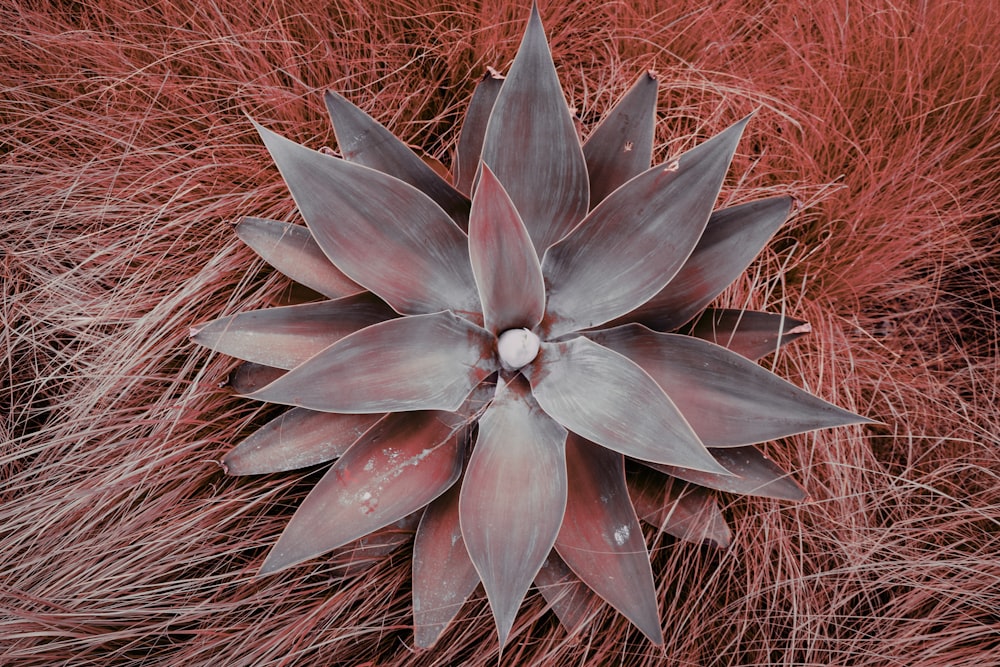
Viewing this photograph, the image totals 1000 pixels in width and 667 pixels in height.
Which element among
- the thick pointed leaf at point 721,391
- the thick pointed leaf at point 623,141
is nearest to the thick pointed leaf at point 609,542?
the thick pointed leaf at point 721,391

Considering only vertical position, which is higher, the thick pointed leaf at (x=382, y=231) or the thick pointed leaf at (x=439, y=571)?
the thick pointed leaf at (x=382, y=231)

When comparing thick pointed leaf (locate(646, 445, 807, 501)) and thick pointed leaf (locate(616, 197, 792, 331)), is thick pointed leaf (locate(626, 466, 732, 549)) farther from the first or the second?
thick pointed leaf (locate(616, 197, 792, 331))

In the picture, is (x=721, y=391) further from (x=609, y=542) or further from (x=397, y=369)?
(x=397, y=369)

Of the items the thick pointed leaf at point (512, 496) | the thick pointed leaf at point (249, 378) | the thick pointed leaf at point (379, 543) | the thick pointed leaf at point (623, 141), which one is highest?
the thick pointed leaf at point (623, 141)

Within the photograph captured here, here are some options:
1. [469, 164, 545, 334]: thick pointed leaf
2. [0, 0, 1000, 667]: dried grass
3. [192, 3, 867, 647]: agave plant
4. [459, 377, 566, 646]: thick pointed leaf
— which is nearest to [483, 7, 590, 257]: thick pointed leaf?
[192, 3, 867, 647]: agave plant

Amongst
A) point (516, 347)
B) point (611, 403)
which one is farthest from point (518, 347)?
point (611, 403)

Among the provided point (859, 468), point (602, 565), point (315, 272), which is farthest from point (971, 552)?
point (315, 272)

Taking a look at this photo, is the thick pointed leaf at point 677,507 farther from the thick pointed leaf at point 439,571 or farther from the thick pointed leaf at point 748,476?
the thick pointed leaf at point 439,571
